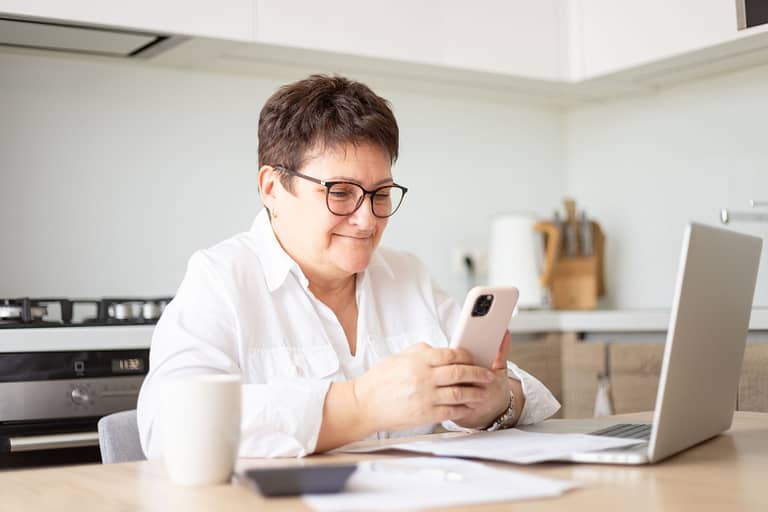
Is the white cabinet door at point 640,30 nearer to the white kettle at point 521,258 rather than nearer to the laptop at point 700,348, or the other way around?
the white kettle at point 521,258

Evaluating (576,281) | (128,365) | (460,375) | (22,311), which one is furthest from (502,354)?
(576,281)

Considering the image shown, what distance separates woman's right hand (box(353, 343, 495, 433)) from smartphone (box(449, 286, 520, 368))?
0.02 meters

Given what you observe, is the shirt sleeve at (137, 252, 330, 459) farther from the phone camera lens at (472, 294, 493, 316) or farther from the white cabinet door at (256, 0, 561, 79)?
the white cabinet door at (256, 0, 561, 79)

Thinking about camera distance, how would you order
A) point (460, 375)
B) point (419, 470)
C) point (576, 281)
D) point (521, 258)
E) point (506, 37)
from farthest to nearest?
point (576, 281) → point (521, 258) → point (506, 37) → point (460, 375) → point (419, 470)

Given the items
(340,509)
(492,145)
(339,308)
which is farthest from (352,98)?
(492,145)

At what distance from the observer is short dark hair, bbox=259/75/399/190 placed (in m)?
1.56

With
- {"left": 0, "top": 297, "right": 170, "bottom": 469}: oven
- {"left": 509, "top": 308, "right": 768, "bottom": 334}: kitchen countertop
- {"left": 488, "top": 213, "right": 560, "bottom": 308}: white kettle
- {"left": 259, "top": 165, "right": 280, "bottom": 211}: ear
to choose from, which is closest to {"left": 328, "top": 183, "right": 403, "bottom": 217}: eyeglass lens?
{"left": 259, "top": 165, "right": 280, "bottom": 211}: ear

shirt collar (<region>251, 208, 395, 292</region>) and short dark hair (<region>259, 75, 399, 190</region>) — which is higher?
short dark hair (<region>259, 75, 399, 190</region>)

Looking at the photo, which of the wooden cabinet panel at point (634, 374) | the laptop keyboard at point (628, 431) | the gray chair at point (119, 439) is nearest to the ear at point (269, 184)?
the gray chair at point (119, 439)

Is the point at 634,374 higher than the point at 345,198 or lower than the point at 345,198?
lower

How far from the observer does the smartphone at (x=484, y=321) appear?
1182mm

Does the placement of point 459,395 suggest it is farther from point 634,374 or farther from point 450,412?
point 634,374

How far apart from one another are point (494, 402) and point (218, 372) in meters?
0.39

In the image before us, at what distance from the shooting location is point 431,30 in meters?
2.73
